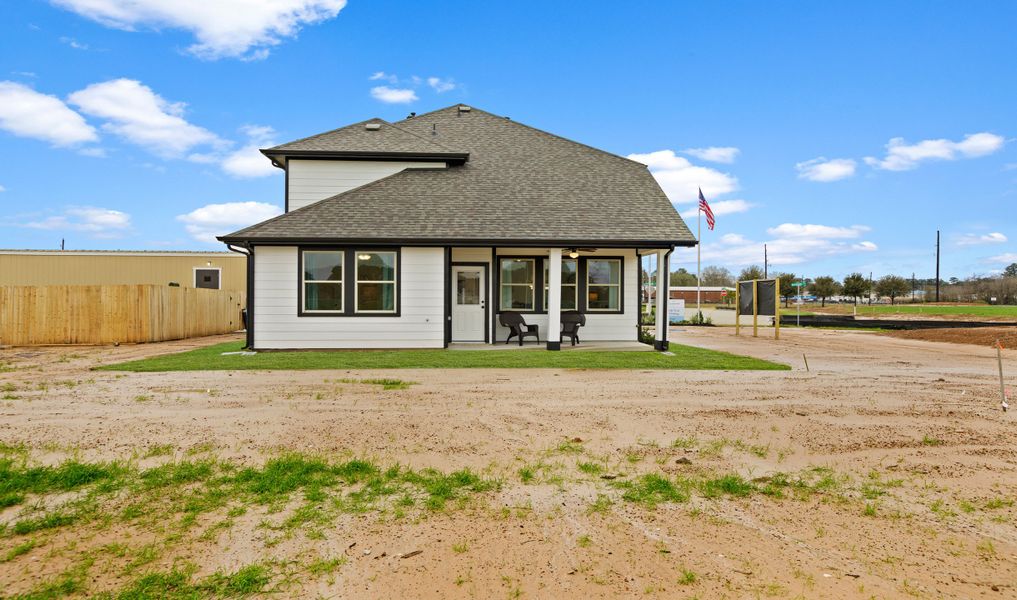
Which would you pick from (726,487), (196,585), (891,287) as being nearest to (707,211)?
(726,487)

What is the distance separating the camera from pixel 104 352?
1466cm

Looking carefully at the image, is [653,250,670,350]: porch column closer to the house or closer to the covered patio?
the house

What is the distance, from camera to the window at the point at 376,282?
46.6 ft

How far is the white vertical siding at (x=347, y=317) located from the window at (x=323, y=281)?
287mm

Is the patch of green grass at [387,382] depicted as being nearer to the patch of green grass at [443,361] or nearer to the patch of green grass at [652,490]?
the patch of green grass at [443,361]

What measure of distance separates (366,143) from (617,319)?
9595 millimetres

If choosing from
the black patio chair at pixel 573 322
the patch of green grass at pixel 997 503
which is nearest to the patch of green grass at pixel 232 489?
the patch of green grass at pixel 997 503

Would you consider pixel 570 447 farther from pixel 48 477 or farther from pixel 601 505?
pixel 48 477

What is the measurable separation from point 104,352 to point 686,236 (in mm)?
15935

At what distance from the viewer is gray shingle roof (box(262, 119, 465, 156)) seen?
642 inches

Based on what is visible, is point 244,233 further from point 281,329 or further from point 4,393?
point 4,393

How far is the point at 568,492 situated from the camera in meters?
4.19

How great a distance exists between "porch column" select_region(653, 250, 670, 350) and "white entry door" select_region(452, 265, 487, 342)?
Answer: 4.85 m

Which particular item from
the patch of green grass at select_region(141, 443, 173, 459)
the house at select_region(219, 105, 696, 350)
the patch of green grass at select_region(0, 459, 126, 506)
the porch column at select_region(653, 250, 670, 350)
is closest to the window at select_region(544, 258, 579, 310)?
the house at select_region(219, 105, 696, 350)
